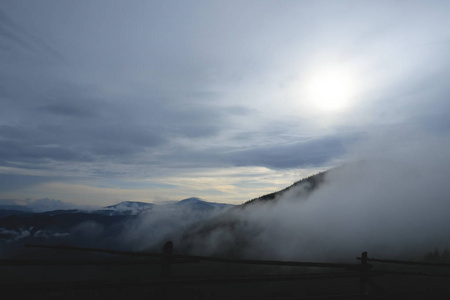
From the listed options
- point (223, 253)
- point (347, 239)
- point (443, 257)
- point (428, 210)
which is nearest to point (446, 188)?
point (428, 210)

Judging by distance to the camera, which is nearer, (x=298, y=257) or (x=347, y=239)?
(x=298, y=257)

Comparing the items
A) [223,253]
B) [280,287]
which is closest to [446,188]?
[280,287]

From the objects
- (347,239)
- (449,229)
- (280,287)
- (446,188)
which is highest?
(446,188)

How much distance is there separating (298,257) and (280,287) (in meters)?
59.6

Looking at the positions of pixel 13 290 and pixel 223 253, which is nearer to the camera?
pixel 13 290

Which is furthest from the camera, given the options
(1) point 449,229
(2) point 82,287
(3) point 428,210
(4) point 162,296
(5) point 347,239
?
(5) point 347,239

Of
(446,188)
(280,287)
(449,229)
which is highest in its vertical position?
(446,188)

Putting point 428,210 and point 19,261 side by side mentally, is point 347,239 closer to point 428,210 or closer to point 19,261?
point 428,210

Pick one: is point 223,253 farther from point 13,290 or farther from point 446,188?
point 13,290

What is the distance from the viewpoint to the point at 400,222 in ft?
590

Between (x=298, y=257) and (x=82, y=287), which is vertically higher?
(x=82, y=287)

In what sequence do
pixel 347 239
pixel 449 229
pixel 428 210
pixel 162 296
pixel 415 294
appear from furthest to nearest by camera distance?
pixel 347 239 → pixel 428 210 → pixel 449 229 → pixel 415 294 → pixel 162 296

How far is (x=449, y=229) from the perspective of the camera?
488 feet

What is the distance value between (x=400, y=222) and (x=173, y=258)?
209134mm
